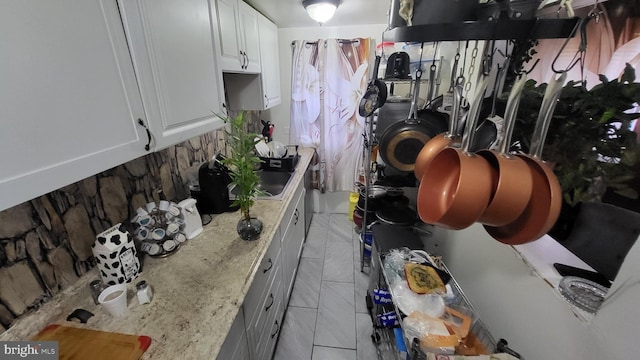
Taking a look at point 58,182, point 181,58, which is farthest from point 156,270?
point 181,58

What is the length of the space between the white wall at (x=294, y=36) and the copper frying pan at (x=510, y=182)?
2.23m

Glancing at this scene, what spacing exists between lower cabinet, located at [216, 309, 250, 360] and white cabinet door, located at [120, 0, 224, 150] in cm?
72

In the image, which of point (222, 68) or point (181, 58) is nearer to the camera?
point (181, 58)

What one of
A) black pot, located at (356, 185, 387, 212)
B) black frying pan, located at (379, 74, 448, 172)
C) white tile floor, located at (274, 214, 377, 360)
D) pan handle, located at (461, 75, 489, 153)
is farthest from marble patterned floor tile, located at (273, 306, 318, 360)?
pan handle, located at (461, 75, 489, 153)

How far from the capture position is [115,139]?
28.0 inches

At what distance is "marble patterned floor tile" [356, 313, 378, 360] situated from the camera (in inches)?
59.6

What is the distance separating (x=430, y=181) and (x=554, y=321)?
1.94 ft

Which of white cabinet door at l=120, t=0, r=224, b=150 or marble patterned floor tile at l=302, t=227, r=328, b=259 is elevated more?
white cabinet door at l=120, t=0, r=224, b=150

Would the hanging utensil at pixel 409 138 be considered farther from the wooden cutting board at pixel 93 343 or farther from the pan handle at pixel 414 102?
the wooden cutting board at pixel 93 343

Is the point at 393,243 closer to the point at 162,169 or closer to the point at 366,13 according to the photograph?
the point at 162,169

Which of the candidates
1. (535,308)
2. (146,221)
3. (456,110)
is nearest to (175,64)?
(146,221)

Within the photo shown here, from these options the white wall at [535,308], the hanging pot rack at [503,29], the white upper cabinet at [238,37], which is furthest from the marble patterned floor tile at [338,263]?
the hanging pot rack at [503,29]

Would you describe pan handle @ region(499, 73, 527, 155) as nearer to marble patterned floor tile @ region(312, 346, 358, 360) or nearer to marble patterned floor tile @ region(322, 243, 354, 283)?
marble patterned floor tile @ region(312, 346, 358, 360)

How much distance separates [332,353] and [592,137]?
5.38 feet
